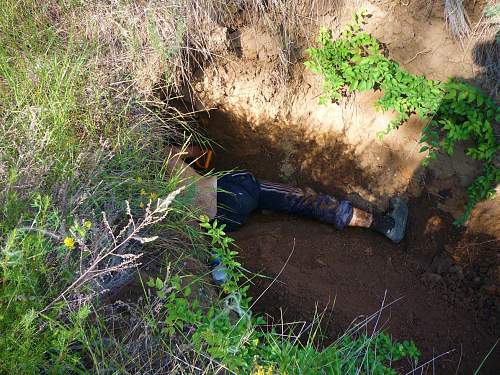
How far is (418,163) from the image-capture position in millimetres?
4188

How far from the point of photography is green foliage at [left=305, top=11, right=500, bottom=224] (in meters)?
3.74

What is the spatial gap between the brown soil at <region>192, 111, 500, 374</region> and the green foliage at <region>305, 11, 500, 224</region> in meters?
0.42

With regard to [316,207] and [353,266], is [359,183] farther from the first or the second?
[353,266]

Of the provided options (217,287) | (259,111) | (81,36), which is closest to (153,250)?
(217,287)

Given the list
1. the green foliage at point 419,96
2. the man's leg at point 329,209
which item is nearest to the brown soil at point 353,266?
the man's leg at point 329,209

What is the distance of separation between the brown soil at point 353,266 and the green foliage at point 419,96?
0.42 metres

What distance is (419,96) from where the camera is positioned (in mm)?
3848

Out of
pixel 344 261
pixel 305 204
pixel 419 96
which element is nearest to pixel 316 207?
pixel 305 204

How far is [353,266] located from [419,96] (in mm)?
1459

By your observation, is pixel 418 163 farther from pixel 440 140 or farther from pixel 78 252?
pixel 78 252

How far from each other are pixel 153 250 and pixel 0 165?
2.99ft

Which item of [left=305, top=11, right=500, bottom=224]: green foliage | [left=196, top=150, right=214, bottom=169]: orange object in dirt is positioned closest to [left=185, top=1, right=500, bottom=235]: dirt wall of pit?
[left=305, top=11, right=500, bottom=224]: green foliage

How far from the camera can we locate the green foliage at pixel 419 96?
3.74m

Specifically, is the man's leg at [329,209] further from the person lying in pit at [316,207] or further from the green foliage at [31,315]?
the green foliage at [31,315]
